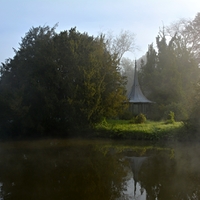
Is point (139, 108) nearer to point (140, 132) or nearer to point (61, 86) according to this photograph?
point (140, 132)

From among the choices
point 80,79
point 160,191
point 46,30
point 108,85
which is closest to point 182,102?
point 108,85

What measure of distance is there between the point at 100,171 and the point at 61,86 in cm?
930

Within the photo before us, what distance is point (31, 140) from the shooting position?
54.3 feet

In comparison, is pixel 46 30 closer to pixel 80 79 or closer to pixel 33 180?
pixel 80 79

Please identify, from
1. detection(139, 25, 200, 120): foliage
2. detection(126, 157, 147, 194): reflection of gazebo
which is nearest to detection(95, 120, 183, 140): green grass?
detection(126, 157, 147, 194): reflection of gazebo

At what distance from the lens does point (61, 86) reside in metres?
17.8

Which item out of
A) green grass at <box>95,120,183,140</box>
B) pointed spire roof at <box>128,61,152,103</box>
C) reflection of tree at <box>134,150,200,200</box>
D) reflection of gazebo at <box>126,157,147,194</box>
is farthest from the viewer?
pointed spire roof at <box>128,61,152,103</box>

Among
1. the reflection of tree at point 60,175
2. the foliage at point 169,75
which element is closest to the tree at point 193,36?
the foliage at point 169,75

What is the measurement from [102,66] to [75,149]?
22.5 feet

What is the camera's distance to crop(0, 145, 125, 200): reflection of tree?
7113 millimetres

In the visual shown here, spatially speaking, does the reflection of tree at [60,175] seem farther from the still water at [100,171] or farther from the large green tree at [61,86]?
the large green tree at [61,86]

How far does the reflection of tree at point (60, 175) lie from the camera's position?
711cm

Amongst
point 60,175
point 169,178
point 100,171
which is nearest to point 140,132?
point 100,171

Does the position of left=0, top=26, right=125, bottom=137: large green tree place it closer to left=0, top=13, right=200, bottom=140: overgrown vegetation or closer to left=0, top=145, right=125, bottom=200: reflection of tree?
left=0, top=13, right=200, bottom=140: overgrown vegetation
